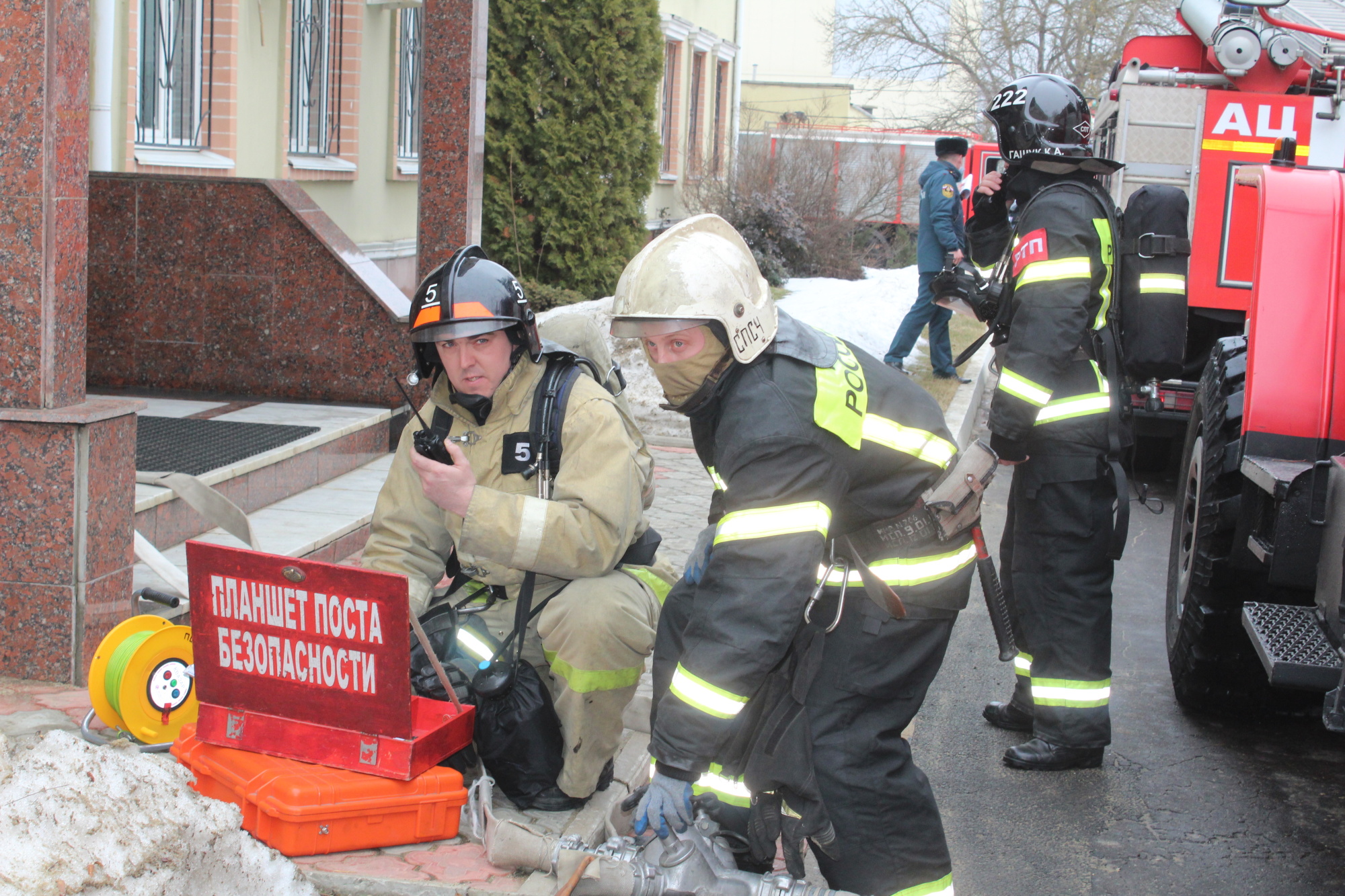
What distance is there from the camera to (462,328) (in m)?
3.35

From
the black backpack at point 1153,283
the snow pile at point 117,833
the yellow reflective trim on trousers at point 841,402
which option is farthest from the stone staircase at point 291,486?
the black backpack at point 1153,283

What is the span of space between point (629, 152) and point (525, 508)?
10518 millimetres

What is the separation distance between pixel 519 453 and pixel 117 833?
1296mm

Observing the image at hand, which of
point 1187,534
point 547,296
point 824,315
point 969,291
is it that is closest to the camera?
point 969,291

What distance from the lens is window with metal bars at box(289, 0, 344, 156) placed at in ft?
33.3

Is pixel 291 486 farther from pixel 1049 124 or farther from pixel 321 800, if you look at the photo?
pixel 1049 124

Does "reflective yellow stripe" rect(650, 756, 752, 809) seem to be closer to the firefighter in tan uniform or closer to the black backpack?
the firefighter in tan uniform

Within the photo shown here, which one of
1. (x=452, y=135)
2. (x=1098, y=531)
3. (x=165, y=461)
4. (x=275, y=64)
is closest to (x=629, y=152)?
(x=275, y=64)

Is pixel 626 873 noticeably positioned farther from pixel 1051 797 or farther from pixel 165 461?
pixel 165 461

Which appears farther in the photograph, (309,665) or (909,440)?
(309,665)

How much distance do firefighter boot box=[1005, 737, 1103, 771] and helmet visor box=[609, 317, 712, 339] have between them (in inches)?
89.2

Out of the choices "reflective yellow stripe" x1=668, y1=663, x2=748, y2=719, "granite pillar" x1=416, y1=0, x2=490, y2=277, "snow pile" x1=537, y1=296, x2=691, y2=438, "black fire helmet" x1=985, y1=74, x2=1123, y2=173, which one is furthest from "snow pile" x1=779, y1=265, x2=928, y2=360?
"reflective yellow stripe" x1=668, y1=663, x2=748, y2=719

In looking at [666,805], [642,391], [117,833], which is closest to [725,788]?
[666,805]

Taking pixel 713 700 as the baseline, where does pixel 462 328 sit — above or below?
above
